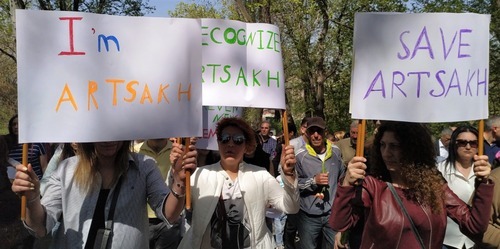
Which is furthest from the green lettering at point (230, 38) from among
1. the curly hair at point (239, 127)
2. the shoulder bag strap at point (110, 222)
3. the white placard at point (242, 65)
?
the shoulder bag strap at point (110, 222)

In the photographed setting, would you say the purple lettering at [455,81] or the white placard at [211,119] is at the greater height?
the purple lettering at [455,81]

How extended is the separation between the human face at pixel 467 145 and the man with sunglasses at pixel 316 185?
145 centimetres

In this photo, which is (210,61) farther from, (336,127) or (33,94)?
(336,127)

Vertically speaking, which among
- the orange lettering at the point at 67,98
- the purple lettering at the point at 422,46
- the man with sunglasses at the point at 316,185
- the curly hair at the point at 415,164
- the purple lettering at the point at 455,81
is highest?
the purple lettering at the point at 422,46

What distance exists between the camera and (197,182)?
11.9ft

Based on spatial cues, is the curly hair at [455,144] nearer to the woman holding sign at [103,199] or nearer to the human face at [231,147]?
the human face at [231,147]

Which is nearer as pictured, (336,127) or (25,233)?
(25,233)

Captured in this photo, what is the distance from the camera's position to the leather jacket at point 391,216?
291 centimetres

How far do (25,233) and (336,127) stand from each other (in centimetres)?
1920

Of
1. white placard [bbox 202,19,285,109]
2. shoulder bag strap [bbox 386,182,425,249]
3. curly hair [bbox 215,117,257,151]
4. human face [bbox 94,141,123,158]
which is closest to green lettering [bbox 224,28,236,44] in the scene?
white placard [bbox 202,19,285,109]

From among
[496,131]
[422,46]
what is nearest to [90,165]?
[422,46]

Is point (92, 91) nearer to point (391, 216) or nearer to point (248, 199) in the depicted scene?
point (248, 199)

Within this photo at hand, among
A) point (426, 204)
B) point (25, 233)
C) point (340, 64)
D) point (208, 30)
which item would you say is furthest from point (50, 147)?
point (340, 64)

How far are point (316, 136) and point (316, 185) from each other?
21.2 inches
